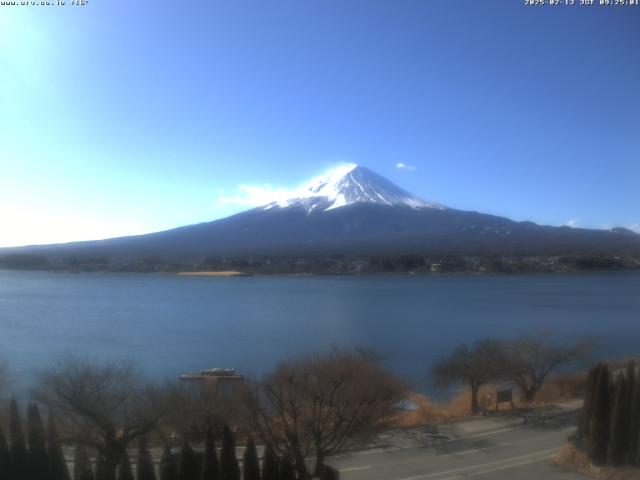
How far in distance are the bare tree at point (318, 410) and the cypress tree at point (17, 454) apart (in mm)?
1412

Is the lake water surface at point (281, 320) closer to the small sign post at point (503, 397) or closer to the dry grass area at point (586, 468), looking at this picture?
the small sign post at point (503, 397)

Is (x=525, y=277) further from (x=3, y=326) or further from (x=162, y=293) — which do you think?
(x=3, y=326)

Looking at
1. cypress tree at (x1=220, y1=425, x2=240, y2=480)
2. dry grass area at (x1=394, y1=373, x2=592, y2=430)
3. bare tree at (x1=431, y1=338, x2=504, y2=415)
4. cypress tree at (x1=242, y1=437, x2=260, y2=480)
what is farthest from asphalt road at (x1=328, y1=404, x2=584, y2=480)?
bare tree at (x1=431, y1=338, x2=504, y2=415)

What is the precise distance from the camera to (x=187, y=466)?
338cm

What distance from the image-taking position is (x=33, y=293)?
24422 mm

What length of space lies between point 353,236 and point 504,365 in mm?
49398

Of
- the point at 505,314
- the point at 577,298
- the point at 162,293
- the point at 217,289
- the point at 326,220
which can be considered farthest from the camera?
the point at 326,220

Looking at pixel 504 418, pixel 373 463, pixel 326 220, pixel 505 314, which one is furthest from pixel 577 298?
pixel 326 220

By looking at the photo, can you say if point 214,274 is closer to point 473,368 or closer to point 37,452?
point 473,368

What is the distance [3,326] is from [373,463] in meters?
12.9

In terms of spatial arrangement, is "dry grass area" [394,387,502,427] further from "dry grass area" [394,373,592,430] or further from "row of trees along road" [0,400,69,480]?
"row of trees along road" [0,400,69,480]

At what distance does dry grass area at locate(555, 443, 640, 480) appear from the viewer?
12.9 feet

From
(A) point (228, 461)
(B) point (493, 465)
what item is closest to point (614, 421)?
(B) point (493, 465)

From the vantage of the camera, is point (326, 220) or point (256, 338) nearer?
point (256, 338)
